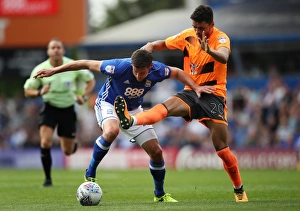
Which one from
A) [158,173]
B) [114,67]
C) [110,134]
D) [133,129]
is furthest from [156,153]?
[114,67]

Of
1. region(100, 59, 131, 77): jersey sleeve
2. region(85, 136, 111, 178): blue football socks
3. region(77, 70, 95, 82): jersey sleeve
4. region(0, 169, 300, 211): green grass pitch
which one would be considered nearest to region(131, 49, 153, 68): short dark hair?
region(100, 59, 131, 77): jersey sleeve

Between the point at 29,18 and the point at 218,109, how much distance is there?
18.6 meters

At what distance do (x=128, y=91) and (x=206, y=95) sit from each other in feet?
3.80

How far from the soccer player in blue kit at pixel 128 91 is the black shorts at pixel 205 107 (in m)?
0.18

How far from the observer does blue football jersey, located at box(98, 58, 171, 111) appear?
1124cm

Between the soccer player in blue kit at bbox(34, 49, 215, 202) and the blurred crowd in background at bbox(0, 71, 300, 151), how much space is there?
1161 cm

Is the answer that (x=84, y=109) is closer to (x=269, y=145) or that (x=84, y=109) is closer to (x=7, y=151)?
(x=7, y=151)

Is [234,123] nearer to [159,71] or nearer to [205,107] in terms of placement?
[205,107]

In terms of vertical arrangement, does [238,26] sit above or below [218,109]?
above

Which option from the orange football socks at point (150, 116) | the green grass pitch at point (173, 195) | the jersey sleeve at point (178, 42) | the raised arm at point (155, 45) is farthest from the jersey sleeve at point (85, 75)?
the orange football socks at point (150, 116)

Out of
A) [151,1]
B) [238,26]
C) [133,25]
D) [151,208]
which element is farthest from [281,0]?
[151,1]

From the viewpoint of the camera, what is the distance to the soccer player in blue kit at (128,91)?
11.2 m

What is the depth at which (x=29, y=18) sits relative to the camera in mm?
28891

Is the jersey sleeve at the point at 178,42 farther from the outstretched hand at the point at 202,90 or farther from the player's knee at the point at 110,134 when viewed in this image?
the player's knee at the point at 110,134
